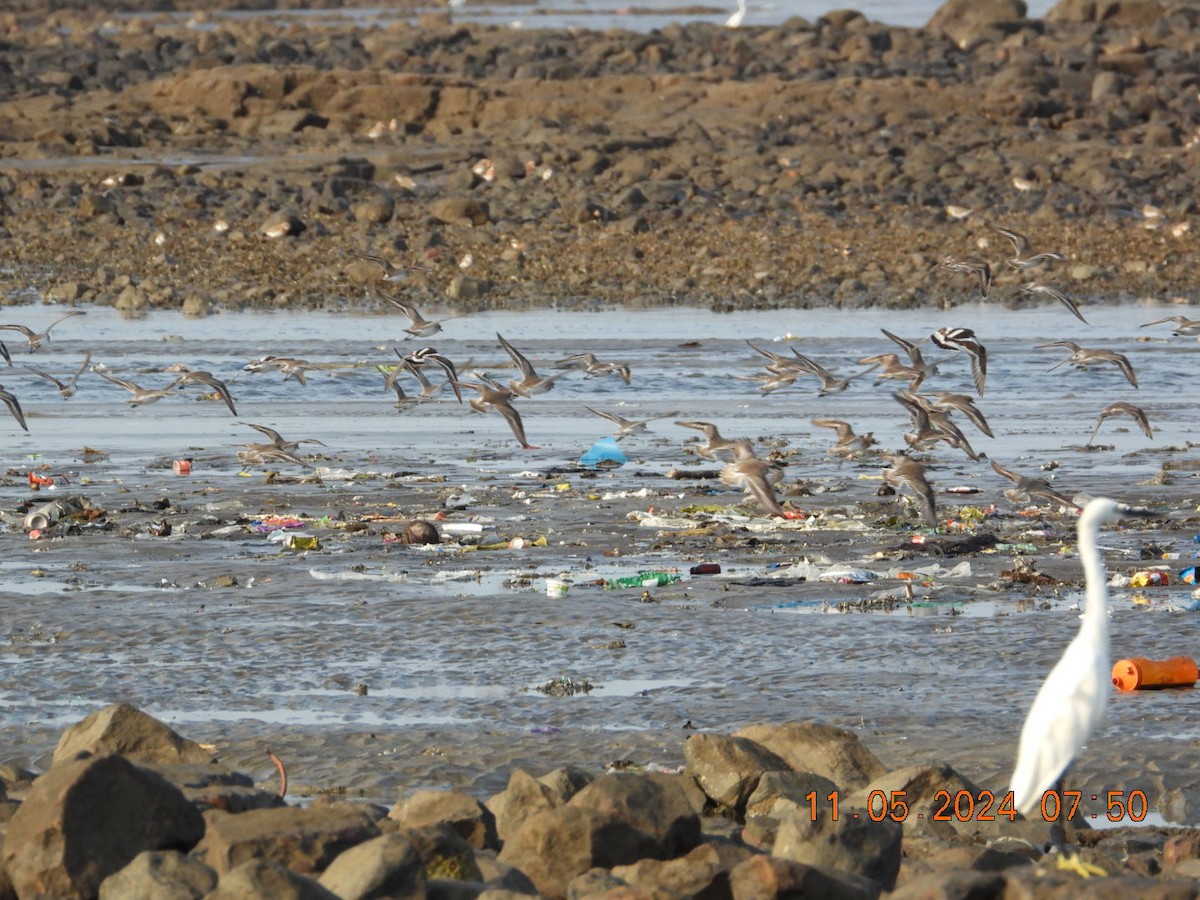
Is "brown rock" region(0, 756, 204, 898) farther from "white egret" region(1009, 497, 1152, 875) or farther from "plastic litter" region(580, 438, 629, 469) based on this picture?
"plastic litter" region(580, 438, 629, 469)

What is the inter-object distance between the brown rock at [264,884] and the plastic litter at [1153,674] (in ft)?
15.7

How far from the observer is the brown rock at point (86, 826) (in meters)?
6.62

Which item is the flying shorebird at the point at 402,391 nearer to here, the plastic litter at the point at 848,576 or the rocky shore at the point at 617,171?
the plastic litter at the point at 848,576

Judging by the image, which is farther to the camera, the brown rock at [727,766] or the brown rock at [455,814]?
the brown rock at [727,766]

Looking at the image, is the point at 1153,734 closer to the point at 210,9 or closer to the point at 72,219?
the point at 72,219

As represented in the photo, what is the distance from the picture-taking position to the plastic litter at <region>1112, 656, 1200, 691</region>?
9.55 meters

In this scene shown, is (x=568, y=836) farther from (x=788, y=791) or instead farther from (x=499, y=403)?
(x=499, y=403)

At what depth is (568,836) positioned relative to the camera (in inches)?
271

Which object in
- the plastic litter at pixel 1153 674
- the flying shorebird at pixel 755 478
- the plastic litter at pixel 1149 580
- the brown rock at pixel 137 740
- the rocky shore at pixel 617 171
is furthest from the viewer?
the rocky shore at pixel 617 171

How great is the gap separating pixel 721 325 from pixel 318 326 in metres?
5.14

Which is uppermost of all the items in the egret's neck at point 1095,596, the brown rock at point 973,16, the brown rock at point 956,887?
the brown rock at point 973,16

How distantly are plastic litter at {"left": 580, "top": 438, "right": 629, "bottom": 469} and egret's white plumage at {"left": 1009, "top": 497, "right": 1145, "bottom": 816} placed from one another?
9.64 metres

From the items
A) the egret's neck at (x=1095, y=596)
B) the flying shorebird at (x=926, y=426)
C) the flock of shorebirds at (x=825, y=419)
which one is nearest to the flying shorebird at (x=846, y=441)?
the flock of shorebirds at (x=825, y=419)

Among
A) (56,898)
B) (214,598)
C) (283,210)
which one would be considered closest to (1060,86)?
(283,210)
